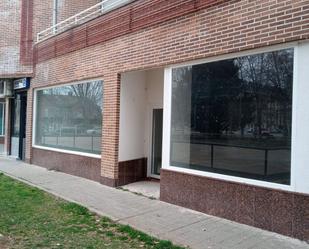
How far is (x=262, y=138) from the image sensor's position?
7.38 metres

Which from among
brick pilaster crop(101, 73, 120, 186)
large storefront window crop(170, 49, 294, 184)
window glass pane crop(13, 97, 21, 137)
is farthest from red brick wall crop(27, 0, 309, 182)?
window glass pane crop(13, 97, 21, 137)

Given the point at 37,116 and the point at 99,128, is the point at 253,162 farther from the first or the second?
the point at 37,116

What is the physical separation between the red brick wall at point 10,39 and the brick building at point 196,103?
263 centimetres

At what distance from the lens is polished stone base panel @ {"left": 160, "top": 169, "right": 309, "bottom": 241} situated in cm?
646

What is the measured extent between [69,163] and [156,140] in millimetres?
3213

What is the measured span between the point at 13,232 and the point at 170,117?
410 centimetres

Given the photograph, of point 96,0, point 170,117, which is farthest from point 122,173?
A: point 96,0

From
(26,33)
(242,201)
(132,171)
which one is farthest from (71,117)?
(242,201)

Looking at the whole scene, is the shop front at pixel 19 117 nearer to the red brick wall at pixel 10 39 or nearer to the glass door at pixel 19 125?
the glass door at pixel 19 125

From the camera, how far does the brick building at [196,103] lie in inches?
266

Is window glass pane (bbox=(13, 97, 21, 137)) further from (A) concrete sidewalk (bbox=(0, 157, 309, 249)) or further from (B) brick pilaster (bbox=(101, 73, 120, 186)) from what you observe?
(B) brick pilaster (bbox=(101, 73, 120, 186))

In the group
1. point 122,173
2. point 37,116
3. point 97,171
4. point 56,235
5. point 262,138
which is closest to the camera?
point 56,235

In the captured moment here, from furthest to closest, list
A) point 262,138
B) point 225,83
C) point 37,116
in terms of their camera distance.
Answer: point 37,116
point 225,83
point 262,138

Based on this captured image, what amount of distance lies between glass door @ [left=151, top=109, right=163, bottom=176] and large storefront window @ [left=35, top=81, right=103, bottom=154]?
154 centimetres
